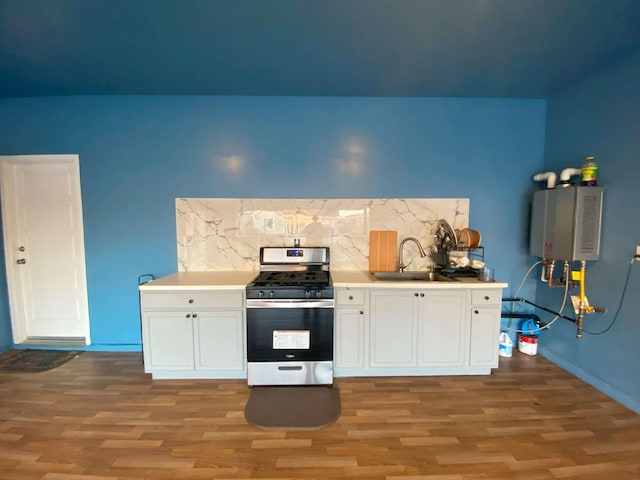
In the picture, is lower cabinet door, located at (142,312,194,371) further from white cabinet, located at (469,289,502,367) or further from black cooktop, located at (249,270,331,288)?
white cabinet, located at (469,289,502,367)

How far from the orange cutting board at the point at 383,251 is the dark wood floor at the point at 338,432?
1.10m

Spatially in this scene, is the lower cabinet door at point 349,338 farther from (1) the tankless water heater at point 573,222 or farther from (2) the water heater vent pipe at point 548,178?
(2) the water heater vent pipe at point 548,178

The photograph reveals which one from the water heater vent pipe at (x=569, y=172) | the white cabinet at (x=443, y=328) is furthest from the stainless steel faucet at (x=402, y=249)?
the water heater vent pipe at (x=569, y=172)

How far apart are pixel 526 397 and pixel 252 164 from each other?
3265 mm

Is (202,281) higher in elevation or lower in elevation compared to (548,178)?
lower

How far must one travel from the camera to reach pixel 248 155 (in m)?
2.88

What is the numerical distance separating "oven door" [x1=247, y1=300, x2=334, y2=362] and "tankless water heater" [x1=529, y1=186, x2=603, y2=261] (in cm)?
209

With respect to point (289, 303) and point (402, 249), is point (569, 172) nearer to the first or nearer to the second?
point (402, 249)

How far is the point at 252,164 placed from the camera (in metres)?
2.89

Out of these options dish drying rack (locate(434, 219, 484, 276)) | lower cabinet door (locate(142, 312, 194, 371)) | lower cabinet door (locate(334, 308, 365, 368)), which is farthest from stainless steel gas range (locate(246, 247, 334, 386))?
dish drying rack (locate(434, 219, 484, 276))

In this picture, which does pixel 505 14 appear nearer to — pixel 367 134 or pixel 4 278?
pixel 367 134

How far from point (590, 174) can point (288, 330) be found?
2863mm

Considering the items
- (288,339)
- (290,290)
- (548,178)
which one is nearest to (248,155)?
(290,290)

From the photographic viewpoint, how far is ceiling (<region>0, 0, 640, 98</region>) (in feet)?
5.41
